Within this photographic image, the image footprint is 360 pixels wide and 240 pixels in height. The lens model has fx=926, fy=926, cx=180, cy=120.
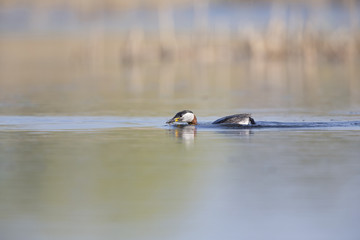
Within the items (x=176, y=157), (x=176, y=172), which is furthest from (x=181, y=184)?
(x=176, y=157)

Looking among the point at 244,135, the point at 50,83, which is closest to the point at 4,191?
the point at 244,135

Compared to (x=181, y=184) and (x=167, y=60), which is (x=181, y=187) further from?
(x=167, y=60)

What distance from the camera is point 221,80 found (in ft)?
113

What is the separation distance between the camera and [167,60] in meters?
48.6

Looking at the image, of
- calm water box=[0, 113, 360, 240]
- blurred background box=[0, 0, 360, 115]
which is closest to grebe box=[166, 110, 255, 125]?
calm water box=[0, 113, 360, 240]

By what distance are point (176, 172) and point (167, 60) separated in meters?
37.3

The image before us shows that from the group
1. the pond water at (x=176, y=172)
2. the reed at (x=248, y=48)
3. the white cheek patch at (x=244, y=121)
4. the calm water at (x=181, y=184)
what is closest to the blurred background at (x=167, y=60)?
the reed at (x=248, y=48)

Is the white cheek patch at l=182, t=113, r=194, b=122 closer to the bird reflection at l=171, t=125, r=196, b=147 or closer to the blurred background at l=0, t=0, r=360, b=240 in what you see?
the bird reflection at l=171, t=125, r=196, b=147

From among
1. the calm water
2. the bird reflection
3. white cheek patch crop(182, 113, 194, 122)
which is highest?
white cheek patch crop(182, 113, 194, 122)

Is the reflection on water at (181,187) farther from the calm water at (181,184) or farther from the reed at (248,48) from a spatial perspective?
the reed at (248,48)

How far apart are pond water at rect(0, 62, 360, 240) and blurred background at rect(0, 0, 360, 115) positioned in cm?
178

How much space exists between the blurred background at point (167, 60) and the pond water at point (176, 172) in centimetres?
178

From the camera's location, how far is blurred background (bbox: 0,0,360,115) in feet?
82.3

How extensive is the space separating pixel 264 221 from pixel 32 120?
35.9ft
